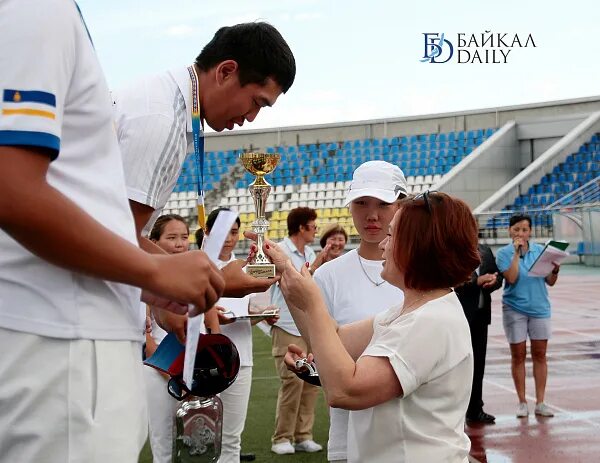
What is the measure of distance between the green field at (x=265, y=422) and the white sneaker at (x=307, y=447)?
0.06 meters

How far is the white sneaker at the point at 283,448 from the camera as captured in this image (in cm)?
777

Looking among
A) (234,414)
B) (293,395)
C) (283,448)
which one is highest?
(234,414)

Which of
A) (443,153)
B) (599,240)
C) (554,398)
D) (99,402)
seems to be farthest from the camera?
(443,153)

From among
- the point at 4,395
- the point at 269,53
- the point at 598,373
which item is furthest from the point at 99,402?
the point at 598,373

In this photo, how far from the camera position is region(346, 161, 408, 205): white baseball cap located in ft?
14.7

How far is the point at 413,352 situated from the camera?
Answer: 9.02 ft

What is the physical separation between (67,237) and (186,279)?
224mm

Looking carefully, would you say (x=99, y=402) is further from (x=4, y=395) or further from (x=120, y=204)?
(x=120, y=204)

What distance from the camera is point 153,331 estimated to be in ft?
19.9

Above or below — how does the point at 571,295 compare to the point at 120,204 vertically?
below

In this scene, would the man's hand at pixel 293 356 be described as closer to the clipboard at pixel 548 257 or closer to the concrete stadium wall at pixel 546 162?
the clipboard at pixel 548 257

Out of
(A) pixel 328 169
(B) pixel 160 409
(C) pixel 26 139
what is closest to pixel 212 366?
(C) pixel 26 139

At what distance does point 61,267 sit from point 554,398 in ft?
29.9

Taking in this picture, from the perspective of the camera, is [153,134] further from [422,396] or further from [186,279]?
[422,396]
